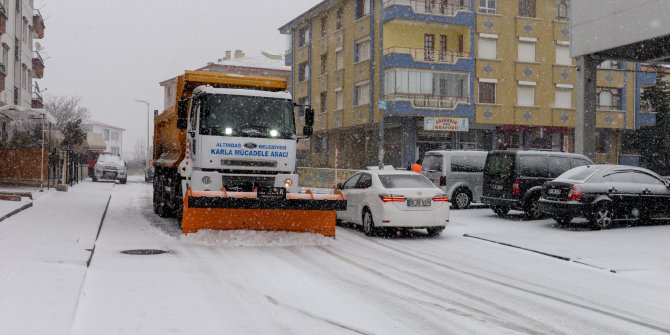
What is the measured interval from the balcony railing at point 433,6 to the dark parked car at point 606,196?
26.7m

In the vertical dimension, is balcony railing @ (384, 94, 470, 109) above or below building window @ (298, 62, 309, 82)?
below

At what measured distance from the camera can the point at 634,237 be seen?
14148 millimetres

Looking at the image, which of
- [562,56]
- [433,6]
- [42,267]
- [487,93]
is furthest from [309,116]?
[562,56]

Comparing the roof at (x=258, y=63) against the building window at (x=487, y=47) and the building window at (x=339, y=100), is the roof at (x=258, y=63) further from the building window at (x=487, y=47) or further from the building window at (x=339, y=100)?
the building window at (x=487, y=47)

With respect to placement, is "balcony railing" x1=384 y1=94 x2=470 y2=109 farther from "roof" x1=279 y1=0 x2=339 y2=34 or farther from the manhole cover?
the manhole cover

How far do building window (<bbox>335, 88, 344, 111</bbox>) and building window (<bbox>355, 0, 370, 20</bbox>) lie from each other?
17.6ft

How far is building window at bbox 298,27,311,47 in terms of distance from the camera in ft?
178

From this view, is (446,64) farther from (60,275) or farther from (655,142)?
(60,275)

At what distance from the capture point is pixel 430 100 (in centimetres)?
4088

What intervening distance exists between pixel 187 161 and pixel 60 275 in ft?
19.2

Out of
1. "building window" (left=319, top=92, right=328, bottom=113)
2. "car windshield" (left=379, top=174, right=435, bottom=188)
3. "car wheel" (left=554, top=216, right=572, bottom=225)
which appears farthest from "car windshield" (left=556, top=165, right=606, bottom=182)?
"building window" (left=319, top=92, right=328, bottom=113)

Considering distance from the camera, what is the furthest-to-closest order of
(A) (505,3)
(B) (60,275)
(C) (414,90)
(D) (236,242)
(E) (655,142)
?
(E) (655,142) < (A) (505,3) < (C) (414,90) < (D) (236,242) < (B) (60,275)

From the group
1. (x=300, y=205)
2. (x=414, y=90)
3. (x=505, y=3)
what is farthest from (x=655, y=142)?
(x=300, y=205)

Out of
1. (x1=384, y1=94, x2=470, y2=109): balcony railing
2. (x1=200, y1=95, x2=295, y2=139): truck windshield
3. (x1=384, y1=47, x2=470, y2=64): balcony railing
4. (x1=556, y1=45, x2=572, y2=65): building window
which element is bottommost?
(x1=200, y1=95, x2=295, y2=139): truck windshield
